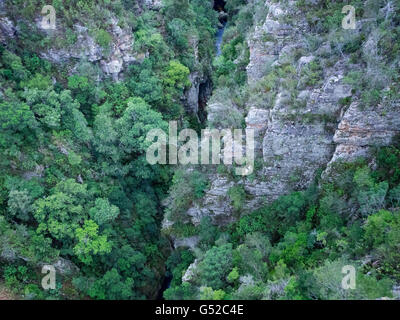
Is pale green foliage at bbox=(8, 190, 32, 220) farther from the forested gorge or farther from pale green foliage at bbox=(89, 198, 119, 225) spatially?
pale green foliage at bbox=(89, 198, 119, 225)

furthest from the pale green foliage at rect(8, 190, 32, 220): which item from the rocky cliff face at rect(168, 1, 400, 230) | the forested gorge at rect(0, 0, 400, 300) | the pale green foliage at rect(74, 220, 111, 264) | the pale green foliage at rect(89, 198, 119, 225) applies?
the rocky cliff face at rect(168, 1, 400, 230)

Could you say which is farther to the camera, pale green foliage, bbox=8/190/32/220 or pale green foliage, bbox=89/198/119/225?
pale green foliage, bbox=89/198/119/225

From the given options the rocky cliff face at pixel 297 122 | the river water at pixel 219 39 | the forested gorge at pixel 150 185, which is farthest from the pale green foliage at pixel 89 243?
the river water at pixel 219 39

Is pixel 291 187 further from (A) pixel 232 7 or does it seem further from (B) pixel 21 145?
(A) pixel 232 7

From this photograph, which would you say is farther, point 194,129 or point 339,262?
point 194,129

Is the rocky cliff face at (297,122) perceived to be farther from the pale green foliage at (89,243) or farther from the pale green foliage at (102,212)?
the pale green foliage at (89,243)

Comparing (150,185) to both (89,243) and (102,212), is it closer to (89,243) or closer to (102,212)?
(102,212)
